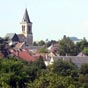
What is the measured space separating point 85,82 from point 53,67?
17.2m

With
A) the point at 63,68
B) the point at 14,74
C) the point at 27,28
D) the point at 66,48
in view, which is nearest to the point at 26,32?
the point at 27,28

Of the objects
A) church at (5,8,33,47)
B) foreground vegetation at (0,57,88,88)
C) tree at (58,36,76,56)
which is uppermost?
church at (5,8,33,47)

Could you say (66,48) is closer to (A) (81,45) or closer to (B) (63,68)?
(A) (81,45)

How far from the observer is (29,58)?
88.9 metres

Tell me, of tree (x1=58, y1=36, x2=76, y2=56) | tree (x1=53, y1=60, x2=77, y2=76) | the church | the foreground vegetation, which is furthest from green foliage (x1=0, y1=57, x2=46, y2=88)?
the church

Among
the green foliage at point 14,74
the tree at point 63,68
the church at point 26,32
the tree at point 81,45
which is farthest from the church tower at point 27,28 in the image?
the green foliage at point 14,74

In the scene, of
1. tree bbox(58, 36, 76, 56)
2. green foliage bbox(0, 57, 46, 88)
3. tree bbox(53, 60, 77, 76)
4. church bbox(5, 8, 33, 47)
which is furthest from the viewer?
church bbox(5, 8, 33, 47)

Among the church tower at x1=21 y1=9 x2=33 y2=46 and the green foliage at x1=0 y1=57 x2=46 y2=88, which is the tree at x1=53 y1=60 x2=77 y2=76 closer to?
the green foliage at x1=0 y1=57 x2=46 y2=88

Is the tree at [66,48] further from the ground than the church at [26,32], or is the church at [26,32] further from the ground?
the church at [26,32]

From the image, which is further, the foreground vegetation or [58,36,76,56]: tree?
[58,36,76,56]: tree

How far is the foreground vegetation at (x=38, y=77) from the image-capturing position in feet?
135

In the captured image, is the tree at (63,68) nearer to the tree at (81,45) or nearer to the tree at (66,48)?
the tree at (66,48)

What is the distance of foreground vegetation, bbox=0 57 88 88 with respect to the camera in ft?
135

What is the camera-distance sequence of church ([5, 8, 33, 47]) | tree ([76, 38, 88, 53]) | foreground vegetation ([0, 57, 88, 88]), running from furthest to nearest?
1. church ([5, 8, 33, 47])
2. tree ([76, 38, 88, 53])
3. foreground vegetation ([0, 57, 88, 88])
